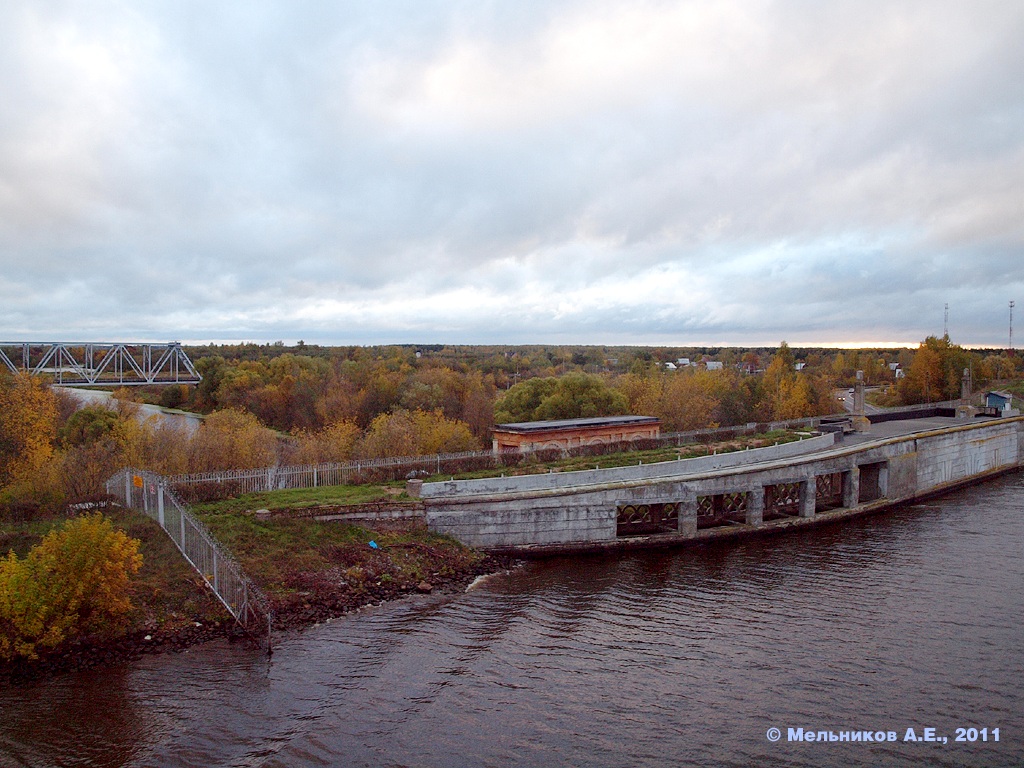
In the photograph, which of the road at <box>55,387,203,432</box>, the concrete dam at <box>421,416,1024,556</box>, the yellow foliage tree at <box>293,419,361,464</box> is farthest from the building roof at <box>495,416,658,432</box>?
the road at <box>55,387,203,432</box>

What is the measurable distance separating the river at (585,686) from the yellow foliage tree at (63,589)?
5.59ft

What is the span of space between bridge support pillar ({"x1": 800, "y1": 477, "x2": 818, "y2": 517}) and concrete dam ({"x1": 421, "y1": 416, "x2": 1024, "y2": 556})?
0.19 feet

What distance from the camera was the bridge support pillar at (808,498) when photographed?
38781 millimetres

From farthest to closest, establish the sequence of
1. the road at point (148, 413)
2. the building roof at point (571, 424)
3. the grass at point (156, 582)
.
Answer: the road at point (148, 413) → the building roof at point (571, 424) → the grass at point (156, 582)

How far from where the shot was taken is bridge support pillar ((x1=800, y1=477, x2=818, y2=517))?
127ft

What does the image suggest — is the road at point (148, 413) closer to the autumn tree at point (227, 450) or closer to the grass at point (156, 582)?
the autumn tree at point (227, 450)

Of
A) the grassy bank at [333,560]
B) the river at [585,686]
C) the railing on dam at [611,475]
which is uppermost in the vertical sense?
the railing on dam at [611,475]

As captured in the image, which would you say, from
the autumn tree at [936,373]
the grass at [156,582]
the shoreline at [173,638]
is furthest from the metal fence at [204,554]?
the autumn tree at [936,373]

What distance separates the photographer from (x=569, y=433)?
4394 cm

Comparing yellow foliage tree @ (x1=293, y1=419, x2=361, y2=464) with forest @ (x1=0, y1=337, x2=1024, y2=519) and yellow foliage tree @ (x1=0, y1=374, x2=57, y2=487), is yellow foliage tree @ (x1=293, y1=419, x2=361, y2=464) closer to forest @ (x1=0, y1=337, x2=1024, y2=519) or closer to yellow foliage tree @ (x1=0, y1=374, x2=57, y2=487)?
forest @ (x1=0, y1=337, x2=1024, y2=519)

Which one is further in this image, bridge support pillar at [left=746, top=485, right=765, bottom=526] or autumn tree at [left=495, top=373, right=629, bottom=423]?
autumn tree at [left=495, top=373, right=629, bottom=423]

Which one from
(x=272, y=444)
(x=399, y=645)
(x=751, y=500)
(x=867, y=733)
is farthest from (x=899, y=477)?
(x=272, y=444)

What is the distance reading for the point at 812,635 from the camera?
21.7 m

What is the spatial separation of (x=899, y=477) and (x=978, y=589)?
2049cm
